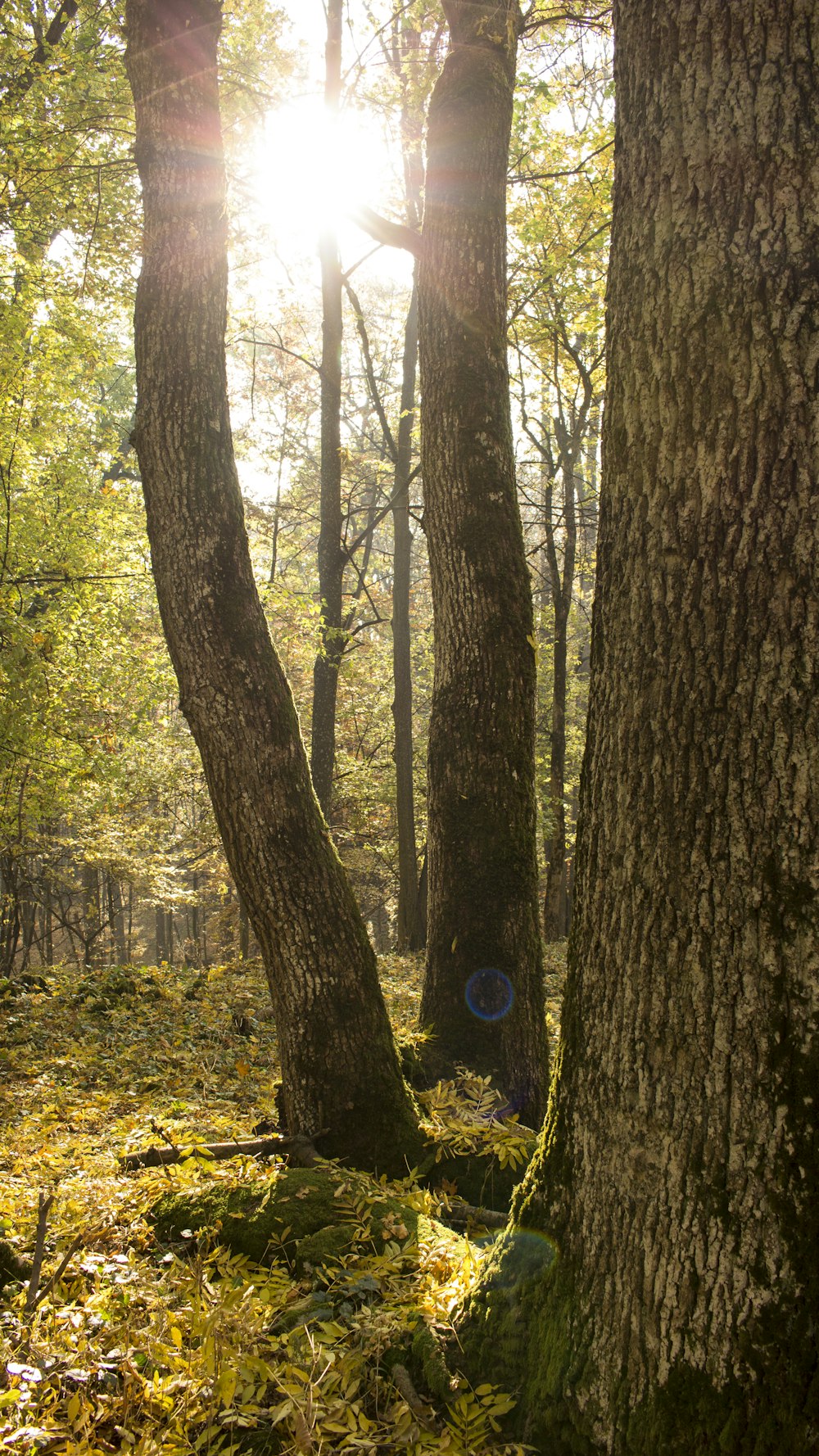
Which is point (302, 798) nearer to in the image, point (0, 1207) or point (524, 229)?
point (0, 1207)

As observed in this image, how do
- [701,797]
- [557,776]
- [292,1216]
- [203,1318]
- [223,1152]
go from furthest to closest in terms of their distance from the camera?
[557,776] → [223,1152] → [292,1216] → [203,1318] → [701,797]

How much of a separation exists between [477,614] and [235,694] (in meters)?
1.60

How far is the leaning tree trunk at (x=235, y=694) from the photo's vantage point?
3.89m

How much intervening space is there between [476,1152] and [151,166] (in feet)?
16.7

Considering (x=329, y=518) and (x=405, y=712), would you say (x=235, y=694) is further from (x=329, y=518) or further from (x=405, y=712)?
(x=405, y=712)

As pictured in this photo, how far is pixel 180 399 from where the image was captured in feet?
13.3

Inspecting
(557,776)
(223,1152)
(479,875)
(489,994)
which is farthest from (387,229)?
(557,776)

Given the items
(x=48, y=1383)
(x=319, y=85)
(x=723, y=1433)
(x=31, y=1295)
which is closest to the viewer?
(x=723, y=1433)

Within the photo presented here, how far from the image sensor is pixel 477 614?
4.88 meters

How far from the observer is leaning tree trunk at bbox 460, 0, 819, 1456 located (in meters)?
1.84

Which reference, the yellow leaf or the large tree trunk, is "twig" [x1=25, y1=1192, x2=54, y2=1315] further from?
the large tree trunk

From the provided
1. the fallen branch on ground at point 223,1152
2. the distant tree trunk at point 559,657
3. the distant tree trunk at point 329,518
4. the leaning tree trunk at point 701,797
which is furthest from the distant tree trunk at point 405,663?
the leaning tree trunk at point 701,797

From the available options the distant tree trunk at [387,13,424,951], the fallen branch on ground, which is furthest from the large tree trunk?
the distant tree trunk at [387,13,424,951]

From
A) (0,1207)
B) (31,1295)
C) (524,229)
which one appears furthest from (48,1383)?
(524,229)
